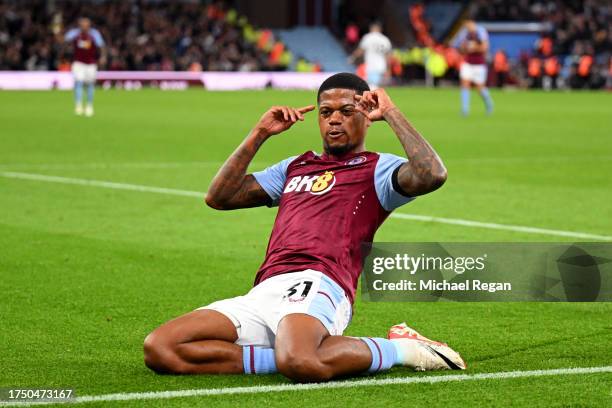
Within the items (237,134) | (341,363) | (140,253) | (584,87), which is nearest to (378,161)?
(341,363)

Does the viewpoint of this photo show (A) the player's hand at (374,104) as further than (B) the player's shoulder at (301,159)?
No

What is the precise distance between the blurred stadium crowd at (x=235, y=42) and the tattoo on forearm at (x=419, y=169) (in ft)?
147

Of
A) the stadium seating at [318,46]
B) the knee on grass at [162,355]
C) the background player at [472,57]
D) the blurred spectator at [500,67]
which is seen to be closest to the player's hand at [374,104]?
the knee on grass at [162,355]

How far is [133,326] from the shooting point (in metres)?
7.76

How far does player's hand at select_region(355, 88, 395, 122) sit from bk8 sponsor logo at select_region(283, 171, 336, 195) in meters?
0.39

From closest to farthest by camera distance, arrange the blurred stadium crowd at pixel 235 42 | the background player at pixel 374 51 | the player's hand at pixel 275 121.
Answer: the player's hand at pixel 275 121 < the background player at pixel 374 51 < the blurred stadium crowd at pixel 235 42

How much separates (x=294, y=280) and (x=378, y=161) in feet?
2.63

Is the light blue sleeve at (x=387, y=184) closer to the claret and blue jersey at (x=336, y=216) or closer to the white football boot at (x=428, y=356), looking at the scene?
the claret and blue jersey at (x=336, y=216)

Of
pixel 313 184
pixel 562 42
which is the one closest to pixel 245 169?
pixel 313 184

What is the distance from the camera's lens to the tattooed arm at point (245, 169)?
702cm

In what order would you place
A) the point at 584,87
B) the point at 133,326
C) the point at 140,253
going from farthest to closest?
the point at 584,87 → the point at 140,253 → the point at 133,326

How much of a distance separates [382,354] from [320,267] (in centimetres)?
54

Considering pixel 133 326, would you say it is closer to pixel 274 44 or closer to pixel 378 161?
pixel 378 161

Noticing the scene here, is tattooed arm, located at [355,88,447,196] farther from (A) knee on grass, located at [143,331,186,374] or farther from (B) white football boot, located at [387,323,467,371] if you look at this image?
(A) knee on grass, located at [143,331,186,374]
